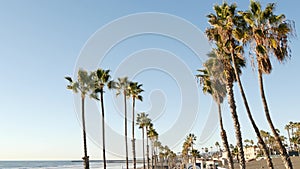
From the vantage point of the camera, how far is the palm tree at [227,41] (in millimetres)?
21016

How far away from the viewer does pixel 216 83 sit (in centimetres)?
2872

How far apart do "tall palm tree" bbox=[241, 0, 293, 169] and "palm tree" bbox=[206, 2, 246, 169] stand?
1.93m

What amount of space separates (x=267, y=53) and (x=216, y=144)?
534 ft

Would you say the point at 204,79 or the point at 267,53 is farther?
the point at 204,79

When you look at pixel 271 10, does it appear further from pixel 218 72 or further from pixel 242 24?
pixel 218 72

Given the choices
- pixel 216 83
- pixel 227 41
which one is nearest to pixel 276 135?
pixel 227 41

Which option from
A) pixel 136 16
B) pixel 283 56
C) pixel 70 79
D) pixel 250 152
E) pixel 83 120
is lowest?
pixel 250 152

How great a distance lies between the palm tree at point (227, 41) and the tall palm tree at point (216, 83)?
1634 millimetres

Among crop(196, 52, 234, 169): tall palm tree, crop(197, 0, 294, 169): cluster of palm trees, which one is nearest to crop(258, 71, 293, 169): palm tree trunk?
crop(197, 0, 294, 169): cluster of palm trees

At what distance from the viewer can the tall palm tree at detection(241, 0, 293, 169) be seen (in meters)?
17.9

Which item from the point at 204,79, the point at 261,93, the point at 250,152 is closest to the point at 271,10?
the point at 261,93

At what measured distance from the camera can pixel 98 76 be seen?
36.8 meters

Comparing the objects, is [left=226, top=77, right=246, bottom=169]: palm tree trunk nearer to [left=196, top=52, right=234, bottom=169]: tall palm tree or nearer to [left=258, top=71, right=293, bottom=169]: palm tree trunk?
[left=196, top=52, right=234, bottom=169]: tall palm tree

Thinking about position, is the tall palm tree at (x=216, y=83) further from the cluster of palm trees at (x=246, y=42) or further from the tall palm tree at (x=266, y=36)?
the tall palm tree at (x=266, y=36)
